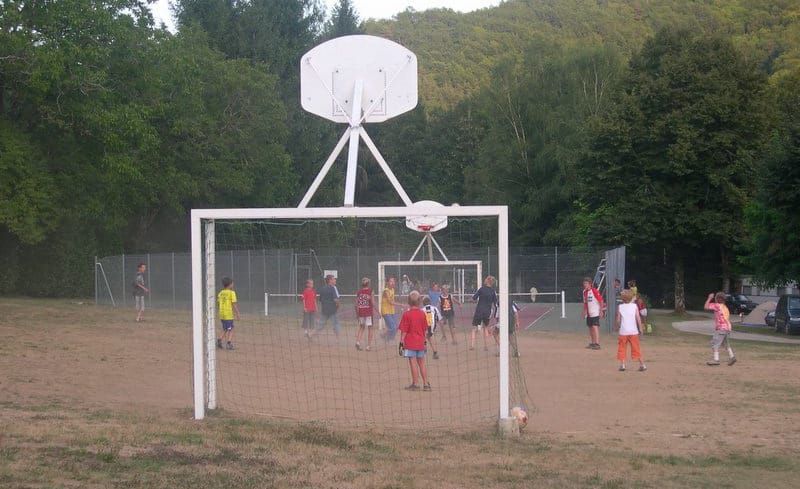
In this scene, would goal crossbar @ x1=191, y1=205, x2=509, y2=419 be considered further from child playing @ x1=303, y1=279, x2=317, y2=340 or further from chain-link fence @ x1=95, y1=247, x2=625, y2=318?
chain-link fence @ x1=95, y1=247, x2=625, y2=318

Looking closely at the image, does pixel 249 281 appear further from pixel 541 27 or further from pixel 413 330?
pixel 541 27

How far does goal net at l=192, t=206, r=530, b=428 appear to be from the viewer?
11.6m

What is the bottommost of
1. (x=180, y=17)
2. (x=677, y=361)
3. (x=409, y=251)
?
(x=677, y=361)

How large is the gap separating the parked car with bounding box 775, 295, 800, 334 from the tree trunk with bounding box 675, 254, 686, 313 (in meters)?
10.4

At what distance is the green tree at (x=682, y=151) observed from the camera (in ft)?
145

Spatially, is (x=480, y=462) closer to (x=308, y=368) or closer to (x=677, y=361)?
(x=308, y=368)

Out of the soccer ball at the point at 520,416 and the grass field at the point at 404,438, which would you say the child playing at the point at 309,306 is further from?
the soccer ball at the point at 520,416

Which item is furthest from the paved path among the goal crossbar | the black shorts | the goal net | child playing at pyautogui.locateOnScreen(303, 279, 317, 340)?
the goal crossbar

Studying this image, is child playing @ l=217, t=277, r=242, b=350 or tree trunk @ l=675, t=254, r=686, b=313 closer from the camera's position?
child playing @ l=217, t=277, r=242, b=350

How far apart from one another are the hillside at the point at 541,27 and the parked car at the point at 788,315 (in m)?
50.6

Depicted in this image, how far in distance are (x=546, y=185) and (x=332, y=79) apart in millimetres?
48899

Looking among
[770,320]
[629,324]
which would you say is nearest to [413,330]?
[629,324]

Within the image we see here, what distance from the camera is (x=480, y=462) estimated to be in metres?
8.93

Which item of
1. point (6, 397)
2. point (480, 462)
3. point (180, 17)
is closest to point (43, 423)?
point (6, 397)
